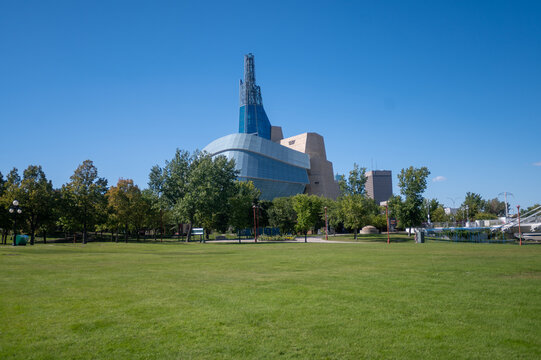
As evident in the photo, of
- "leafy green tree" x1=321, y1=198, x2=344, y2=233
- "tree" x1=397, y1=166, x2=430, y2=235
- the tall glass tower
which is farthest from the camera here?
the tall glass tower

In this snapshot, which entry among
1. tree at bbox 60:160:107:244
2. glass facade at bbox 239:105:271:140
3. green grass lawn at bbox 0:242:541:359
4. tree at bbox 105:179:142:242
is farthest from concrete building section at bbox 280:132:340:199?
green grass lawn at bbox 0:242:541:359

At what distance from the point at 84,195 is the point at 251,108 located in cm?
10811

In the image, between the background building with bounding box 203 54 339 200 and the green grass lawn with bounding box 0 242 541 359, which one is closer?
the green grass lawn with bounding box 0 242 541 359

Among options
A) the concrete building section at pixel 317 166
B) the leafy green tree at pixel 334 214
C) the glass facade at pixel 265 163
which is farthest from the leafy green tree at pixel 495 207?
the leafy green tree at pixel 334 214

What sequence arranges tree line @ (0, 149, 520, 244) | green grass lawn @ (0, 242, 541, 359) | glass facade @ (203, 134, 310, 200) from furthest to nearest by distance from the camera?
glass facade @ (203, 134, 310, 200), tree line @ (0, 149, 520, 244), green grass lawn @ (0, 242, 541, 359)

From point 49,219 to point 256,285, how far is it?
52.3 meters

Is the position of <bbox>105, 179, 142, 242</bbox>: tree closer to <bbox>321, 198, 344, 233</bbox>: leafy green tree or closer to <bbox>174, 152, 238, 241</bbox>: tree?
<bbox>174, 152, 238, 241</bbox>: tree

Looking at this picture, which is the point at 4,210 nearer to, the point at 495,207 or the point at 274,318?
the point at 274,318

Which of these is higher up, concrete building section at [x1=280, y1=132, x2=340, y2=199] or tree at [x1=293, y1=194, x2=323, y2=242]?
concrete building section at [x1=280, y1=132, x2=340, y2=199]

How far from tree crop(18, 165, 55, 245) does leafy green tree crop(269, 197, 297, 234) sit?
132 ft

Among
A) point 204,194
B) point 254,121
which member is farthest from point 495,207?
point 204,194

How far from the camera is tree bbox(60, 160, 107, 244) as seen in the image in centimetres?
4853

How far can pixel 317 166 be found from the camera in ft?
417

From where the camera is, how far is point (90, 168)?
50500 millimetres
